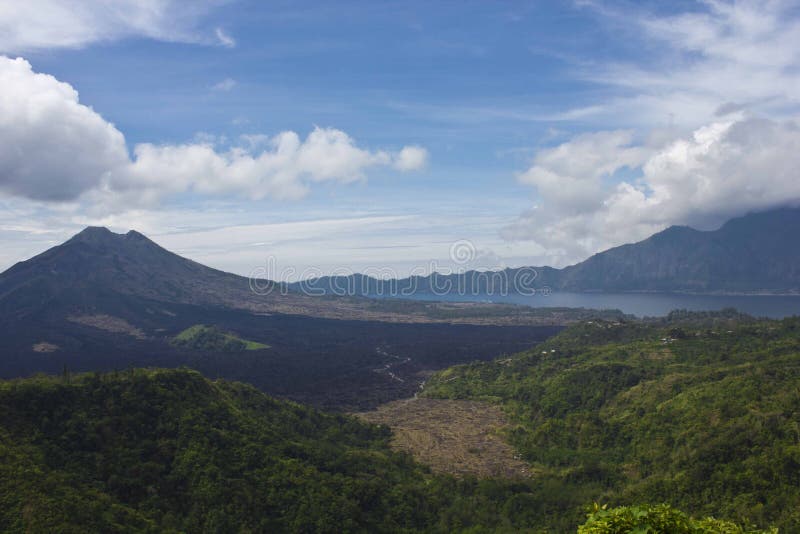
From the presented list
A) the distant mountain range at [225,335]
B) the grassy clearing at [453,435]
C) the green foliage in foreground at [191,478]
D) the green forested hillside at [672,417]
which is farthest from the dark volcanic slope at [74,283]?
the green foliage in foreground at [191,478]

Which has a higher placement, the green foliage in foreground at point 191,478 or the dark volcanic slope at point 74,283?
the dark volcanic slope at point 74,283

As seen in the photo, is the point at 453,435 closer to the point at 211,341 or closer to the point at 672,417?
the point at 672,417

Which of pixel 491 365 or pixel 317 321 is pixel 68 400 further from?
pixel 317 321

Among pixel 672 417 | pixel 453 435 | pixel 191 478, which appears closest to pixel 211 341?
pixel 453 435

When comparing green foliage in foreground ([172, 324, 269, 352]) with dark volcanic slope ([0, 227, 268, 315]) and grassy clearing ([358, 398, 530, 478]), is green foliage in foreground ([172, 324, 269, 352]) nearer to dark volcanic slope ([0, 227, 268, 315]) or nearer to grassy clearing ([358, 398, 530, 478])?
grassy clearing ([358, 398, 530, 478])

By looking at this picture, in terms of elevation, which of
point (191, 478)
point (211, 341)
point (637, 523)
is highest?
point (637, 523)

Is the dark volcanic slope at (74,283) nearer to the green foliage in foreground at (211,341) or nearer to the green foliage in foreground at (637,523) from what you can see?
the green foliage in foreground at (211,341)
